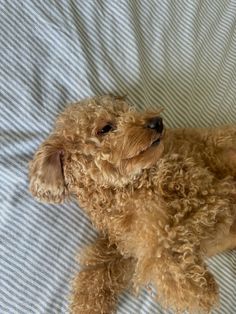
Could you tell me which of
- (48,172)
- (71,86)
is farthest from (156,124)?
(71,86)

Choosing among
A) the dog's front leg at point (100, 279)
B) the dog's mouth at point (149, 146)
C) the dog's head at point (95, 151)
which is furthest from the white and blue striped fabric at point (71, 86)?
the dog's mouth at point (149, 146)

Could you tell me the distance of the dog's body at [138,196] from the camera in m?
1.20

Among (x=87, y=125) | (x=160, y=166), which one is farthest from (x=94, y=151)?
(x=160, y=166)

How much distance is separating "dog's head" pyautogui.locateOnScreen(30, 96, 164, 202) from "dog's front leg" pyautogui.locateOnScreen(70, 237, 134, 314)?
0.77 feet

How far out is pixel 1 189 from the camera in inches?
56.0

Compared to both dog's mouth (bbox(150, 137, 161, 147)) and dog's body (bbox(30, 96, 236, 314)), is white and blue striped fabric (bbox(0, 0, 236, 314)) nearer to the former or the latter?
dog's body (bbox(30, 96, 236, 314))

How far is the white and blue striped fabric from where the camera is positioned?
1.41 m

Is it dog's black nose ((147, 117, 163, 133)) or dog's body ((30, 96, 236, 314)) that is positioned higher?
dog's black nose ((147, 117, 163, 133))

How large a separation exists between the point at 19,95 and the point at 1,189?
296mm

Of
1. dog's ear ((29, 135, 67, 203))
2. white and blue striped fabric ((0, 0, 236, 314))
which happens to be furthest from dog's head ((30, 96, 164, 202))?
white and blue striped fabric ((0, 0, 236, 314))

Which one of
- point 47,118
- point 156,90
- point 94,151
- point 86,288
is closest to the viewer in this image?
point 94,151

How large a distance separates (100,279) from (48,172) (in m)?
0.37

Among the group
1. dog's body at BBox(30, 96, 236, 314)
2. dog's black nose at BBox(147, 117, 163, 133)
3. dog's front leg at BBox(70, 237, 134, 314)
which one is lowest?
dog's front leg at BBox(70, 237, 134, 314)

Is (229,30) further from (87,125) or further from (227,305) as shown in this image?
(227,305)
